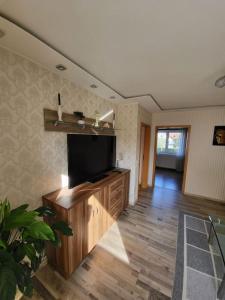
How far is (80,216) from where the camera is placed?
1.60 meters

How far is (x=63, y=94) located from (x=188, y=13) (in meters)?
1.53

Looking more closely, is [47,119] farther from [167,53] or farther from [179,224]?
[179,224]

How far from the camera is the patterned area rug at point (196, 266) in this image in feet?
4.71

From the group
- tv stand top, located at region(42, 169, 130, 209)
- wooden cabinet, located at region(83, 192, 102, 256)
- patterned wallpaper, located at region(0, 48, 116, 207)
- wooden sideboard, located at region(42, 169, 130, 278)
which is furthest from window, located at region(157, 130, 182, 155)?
patterned wallpaper, located at region(0, 48, 116, 207)

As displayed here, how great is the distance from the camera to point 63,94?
1837 mm

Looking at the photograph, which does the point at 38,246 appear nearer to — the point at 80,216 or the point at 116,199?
the point at 80,216

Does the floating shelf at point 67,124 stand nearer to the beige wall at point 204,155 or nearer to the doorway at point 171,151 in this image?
the beige wall at point 204,155

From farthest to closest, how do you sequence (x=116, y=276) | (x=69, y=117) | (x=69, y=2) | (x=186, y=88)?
(x=186, y=88) < (x=69, y=117) < (x=116, y=276) < (x=69, y=2)

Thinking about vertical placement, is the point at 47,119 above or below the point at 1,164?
above

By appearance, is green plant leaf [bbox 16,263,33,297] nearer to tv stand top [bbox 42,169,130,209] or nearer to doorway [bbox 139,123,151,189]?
tv stand top [bbox 42,169,130,209]

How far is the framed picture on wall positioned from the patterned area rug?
6.81 feet

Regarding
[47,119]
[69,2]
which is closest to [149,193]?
[47,119]

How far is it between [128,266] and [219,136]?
11.5ft

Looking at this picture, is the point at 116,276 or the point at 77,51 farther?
the point at 116,276
